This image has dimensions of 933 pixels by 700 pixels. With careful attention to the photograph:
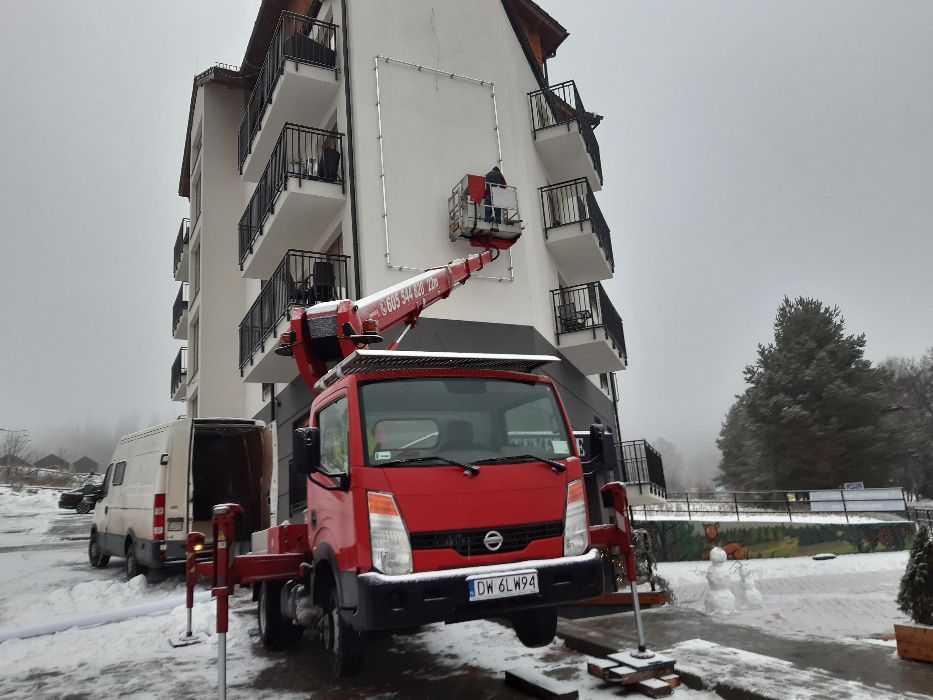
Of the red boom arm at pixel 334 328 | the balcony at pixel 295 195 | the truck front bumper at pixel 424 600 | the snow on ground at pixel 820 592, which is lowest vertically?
the snow on ground at pixel 820 592

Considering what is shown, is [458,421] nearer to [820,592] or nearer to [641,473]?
[641,473]

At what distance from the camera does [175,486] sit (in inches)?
447

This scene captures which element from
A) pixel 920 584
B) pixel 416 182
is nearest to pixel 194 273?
pixel 416 182

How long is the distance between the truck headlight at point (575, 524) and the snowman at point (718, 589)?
823 centimetres

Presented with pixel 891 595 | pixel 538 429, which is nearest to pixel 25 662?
pixel 538 429

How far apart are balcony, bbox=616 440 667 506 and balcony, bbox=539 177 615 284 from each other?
5.02 meters

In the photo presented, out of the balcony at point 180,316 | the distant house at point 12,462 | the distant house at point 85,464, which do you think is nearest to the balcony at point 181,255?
the balcony at point 180,316

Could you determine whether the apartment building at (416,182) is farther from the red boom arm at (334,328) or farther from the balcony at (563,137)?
the red boom arm at (334,328)

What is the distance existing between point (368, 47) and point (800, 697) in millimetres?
15205

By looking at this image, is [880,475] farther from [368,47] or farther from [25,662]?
[25,662]

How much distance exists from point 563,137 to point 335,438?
579 inches

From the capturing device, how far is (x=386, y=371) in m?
5.28

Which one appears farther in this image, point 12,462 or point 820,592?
point 12,462

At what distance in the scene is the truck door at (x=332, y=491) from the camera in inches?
192
